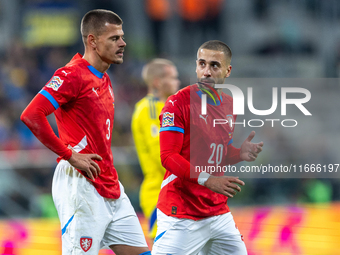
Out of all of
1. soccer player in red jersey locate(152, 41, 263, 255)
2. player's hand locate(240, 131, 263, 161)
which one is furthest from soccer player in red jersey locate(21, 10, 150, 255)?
player's hand locate(240, 131, 263, 161)

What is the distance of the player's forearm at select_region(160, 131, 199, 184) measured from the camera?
3068 mm

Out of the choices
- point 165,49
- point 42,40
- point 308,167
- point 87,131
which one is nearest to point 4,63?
point 42,40

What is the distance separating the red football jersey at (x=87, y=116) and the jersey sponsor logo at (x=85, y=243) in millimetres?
341

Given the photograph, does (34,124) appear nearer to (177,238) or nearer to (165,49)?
(177,238)

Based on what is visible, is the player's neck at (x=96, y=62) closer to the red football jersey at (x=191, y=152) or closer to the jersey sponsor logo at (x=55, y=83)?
the jersey sponsor logo at (x=55, y=83)

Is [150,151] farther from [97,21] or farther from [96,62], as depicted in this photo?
[97,21]

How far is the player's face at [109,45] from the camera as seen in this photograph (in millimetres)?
3576

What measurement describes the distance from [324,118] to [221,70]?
Answer: 10.7 meters

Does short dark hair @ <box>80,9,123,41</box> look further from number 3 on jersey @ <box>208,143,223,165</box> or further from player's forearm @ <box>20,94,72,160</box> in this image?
number 3 on jersey @ <box>208,143,223,165</box>

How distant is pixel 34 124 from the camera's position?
311 centimetres

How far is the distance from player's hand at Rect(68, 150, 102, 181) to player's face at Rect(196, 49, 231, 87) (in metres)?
0.98

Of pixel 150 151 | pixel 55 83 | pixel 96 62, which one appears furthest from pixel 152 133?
pixel 55 83

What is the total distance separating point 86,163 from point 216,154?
97cm

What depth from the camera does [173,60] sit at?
51.2ft
